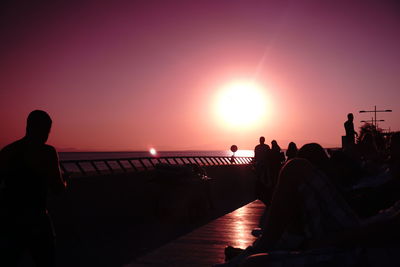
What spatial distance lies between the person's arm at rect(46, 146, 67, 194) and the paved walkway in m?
2.42

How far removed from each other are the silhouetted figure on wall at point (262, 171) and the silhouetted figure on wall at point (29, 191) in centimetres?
827

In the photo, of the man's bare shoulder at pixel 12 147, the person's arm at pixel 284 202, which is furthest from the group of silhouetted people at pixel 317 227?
the man's bare shoulder at pixel 12 147

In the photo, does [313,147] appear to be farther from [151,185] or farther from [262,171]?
[151,185]

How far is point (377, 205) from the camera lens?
4.59 meters

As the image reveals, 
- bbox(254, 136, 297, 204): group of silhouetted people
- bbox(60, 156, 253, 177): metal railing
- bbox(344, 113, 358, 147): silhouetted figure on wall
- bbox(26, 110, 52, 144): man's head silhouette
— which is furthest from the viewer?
bbox(60, 156, 253, 177): metal railing

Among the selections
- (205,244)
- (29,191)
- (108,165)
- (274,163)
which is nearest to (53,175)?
(29,191)

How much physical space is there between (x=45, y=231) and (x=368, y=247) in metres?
2.34

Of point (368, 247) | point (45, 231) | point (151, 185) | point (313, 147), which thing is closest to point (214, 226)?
point (151, 185)

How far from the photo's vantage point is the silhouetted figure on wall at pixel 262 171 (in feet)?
36.7

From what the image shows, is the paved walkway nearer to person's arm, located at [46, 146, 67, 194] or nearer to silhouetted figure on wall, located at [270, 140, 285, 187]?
silhouetted figure on wall, located at [270, 140, 285, 187]

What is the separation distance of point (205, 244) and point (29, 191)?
4020 millimetres

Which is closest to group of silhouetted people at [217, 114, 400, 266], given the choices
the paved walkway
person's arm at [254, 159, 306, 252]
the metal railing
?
person's arm at [254, 159, 306, 252]

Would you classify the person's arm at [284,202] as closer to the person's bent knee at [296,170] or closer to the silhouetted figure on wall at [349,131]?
the person's bent knee at [296,170]

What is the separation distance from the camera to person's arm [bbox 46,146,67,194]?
3.32 meters
